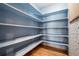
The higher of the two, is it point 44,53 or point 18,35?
point 18,35

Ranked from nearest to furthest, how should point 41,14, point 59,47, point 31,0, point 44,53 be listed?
1. point 31,0
2. point 44,53
3. point 41,14
4. point 59,47

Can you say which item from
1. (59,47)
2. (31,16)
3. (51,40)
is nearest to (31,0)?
(31,16)

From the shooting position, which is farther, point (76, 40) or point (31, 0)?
point (76, 40)

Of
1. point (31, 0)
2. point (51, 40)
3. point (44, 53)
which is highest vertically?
point (31, 0)

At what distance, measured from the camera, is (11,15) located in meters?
1.16

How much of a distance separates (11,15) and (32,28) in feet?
1.54

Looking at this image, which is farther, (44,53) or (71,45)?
(71,45)

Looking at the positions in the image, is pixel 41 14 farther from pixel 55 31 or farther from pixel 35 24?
pixel 55 31

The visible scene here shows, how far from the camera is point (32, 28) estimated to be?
1.42 meters

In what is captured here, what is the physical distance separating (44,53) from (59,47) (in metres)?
0.41

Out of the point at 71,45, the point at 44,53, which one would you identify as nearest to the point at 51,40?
the point at 44,53

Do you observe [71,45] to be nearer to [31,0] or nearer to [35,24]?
[35,24]

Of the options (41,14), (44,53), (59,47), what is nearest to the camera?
(44,53)

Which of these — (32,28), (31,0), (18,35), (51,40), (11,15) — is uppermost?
(31,0)
